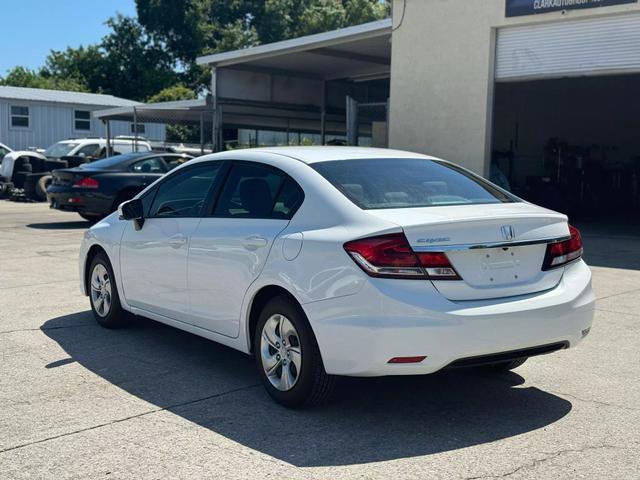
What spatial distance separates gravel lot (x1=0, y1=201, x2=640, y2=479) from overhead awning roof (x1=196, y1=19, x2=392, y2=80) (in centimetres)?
1260

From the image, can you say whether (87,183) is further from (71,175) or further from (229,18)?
(229,18)

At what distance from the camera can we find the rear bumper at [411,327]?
4.32 metres

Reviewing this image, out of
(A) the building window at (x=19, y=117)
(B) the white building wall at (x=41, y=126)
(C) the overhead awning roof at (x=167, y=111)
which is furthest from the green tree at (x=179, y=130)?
(C) the overhead awning roof at (x=167, y=111)

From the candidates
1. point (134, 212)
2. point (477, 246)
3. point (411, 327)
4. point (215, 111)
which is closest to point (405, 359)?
A: point (411, 327)

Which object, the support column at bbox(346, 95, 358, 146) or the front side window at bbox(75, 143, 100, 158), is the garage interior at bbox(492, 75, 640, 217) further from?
the front side window at bbox(75, 143, 100, 158)

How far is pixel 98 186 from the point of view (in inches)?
614

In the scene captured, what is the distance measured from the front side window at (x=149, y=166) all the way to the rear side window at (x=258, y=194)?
11092 mm

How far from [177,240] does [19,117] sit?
107 ft

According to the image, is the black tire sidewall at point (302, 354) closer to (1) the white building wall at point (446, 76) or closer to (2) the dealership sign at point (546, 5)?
(2) the dealership sign at point (546, 5)

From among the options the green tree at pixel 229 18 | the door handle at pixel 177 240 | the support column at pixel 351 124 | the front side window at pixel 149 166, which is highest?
the green tree at pixel 229 18

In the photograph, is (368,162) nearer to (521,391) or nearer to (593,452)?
(521,391)

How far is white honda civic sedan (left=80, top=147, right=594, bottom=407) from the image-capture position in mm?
4379

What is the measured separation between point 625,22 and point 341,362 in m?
11.7

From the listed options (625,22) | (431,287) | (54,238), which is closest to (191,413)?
(431,287)
